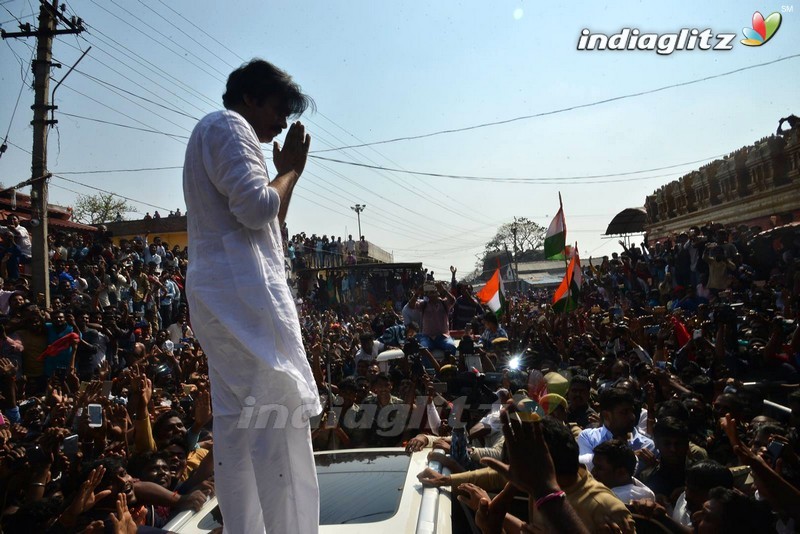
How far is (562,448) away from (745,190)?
19.0 meters

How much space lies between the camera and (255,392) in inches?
79.4

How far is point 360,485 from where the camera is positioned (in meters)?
3.06

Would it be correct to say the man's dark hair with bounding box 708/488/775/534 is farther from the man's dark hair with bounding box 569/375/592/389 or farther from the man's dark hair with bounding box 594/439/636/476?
the man's dark hair with bounding box 569/375/592/389

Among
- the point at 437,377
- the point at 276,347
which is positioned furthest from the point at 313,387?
the point at 437,377

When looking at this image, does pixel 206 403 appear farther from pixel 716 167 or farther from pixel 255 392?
pixel 716 167

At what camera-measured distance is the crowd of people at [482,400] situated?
308 centimetres

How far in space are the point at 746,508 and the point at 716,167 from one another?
20.7m

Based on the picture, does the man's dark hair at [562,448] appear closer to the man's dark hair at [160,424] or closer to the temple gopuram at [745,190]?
the man's dark hair at [160,424]

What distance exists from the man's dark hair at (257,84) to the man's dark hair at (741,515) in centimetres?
258

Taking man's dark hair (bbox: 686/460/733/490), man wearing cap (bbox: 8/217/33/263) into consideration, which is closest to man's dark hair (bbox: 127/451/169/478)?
man's dark hair (bbox: 686/460/733/490)

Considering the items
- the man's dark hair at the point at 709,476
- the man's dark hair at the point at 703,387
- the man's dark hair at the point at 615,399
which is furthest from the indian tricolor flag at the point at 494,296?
the man's dark hair at the point at 709,476

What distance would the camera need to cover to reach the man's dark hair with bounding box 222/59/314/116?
2.30 metres

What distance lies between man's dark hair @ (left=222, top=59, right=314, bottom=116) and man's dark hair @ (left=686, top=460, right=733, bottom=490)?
285 centimetres

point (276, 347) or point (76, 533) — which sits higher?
point (276, 347)
